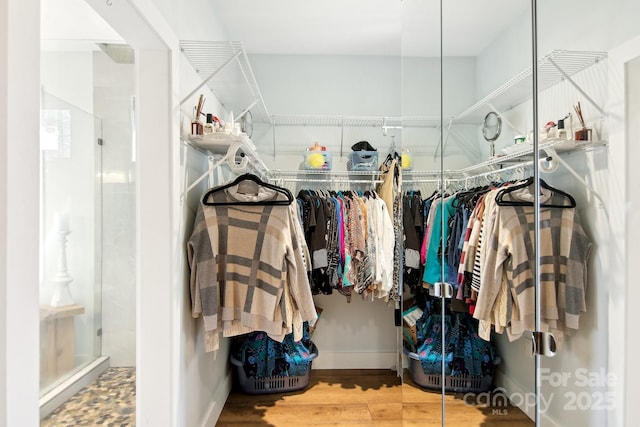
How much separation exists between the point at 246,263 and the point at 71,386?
1.48 meters

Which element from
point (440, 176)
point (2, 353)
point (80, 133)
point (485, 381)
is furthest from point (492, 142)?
point (80, 133)

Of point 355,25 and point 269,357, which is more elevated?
point 355,25

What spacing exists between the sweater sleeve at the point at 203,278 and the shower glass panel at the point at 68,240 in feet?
3.59

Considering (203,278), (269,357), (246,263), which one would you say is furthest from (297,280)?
(269,357)

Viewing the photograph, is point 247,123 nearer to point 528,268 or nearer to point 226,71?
point 226,71

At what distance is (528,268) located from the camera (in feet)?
2.13

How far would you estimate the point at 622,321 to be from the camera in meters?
0.46

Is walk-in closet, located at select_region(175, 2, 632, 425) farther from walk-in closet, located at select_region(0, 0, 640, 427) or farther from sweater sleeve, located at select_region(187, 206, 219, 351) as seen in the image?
sweater sleeve, located at select_region(187, 206, 219, 351)

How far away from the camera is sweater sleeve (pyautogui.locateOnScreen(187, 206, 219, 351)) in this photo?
5.57 feet

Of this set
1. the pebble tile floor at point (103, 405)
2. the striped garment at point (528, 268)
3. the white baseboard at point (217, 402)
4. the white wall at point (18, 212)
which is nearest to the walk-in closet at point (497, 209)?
the striped garment at point (528, 268)

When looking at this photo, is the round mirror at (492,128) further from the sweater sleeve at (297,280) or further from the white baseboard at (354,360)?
the white baseboard at (354,360)

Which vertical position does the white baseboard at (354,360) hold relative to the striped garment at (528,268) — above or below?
below

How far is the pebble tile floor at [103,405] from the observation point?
6.64ft


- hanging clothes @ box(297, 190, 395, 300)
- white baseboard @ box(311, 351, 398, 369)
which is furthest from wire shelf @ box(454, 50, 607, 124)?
white baseboard @ box(311, 351, 398, 369)
